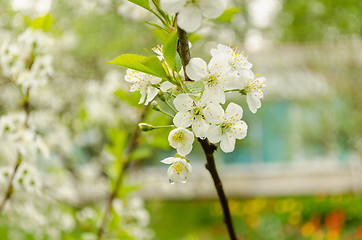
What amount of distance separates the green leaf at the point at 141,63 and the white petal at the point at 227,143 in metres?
0.16

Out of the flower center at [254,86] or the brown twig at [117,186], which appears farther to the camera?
the brown twig at [117,186]

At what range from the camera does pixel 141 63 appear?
2.23ft

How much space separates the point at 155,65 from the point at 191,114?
106 mm

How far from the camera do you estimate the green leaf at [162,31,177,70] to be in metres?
0.63

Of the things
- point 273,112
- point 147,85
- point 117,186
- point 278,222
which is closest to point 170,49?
point 147,85

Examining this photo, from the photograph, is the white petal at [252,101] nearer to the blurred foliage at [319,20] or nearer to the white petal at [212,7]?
the white petal at [212,7]

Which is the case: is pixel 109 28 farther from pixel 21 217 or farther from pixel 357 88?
pixel 357 88

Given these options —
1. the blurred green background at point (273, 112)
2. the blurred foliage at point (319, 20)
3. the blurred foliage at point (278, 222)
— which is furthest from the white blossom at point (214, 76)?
the blurred foliage at point (319, 20)

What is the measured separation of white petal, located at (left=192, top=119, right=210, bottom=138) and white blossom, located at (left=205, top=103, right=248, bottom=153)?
0.4 inches

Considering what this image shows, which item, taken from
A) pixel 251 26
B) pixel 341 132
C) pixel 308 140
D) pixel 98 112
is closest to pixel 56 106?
pixel 98 112

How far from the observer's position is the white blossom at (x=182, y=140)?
714mm

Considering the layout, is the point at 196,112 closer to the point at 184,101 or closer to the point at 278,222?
the point at 184,101

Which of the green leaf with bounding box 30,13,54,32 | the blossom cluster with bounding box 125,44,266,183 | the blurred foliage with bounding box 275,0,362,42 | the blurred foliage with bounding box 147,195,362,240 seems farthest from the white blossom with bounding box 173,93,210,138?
the blurred foliage with bounding box 275,0,362,42

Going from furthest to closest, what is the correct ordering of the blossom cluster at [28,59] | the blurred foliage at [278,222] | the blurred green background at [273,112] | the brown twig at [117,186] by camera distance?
the blurred foliage at [278,222] < the blurred green background at [273,112] < the brown twig at [117,186] < the blossom cluster at [28,59]
